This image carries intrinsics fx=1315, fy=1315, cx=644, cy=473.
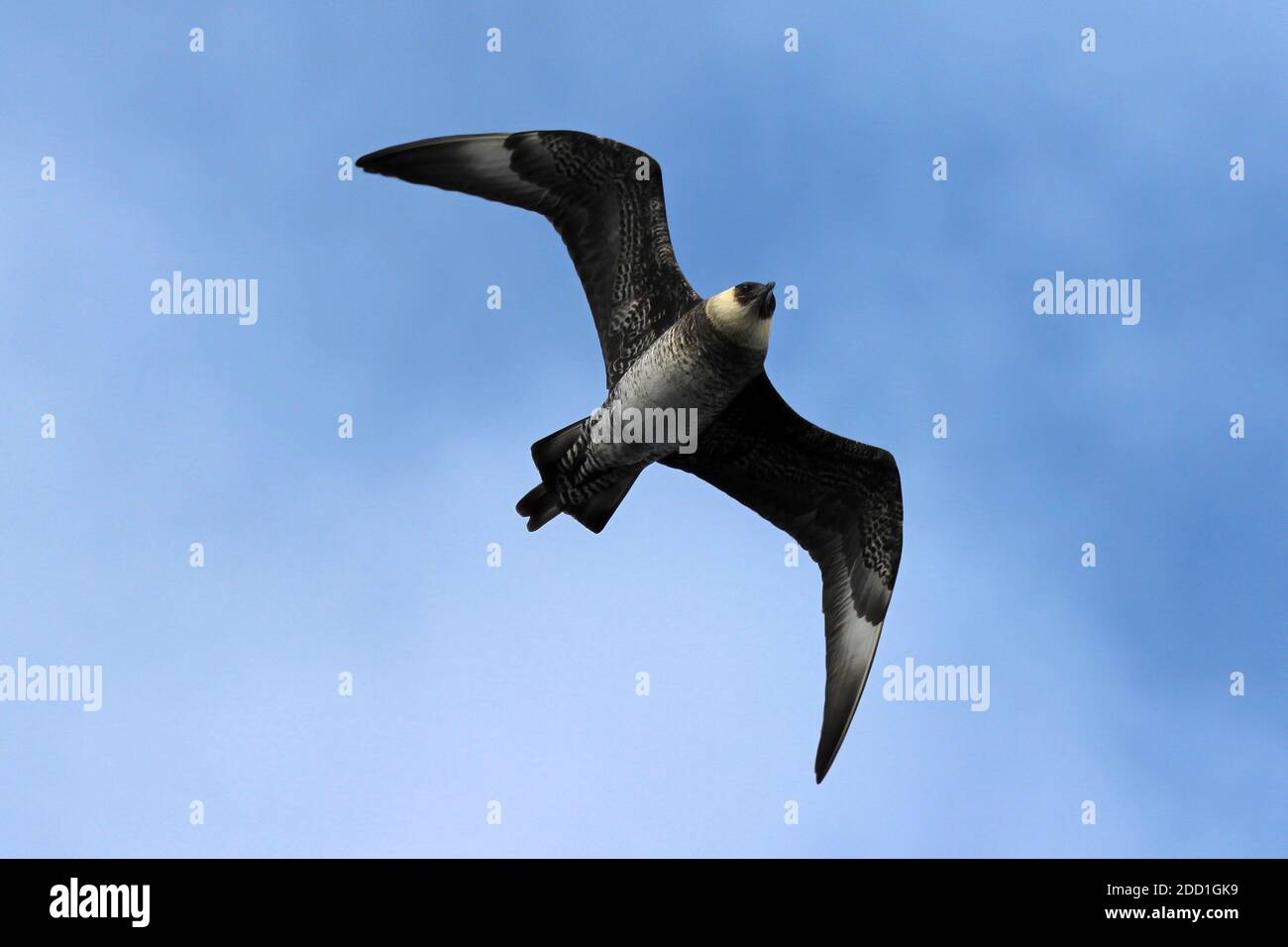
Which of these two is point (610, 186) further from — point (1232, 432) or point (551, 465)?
point (1232, 432)

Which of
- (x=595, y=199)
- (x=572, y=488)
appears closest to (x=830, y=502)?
(x=572, y=488)

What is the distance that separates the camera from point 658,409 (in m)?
11.4

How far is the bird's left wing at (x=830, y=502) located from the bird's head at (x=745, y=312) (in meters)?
1.26

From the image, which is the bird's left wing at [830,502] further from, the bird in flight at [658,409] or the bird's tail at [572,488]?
the bird's tail at [572,488]

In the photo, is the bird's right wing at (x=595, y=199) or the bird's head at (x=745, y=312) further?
the bird's right wing at (x=595, y=199)

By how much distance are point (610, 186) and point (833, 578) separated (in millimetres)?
4308

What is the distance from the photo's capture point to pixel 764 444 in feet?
40.8

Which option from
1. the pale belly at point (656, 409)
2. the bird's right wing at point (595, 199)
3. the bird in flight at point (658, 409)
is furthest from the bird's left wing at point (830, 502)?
the bird's right wing at point (595, 199)

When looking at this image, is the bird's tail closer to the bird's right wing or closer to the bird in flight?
the bird in flight

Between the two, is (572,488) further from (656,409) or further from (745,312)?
(745,312)

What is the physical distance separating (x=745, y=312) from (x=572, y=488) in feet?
8.12

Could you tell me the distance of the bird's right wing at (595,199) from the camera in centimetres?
1180

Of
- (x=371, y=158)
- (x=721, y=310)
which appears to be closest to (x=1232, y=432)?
(x=721, y=310)

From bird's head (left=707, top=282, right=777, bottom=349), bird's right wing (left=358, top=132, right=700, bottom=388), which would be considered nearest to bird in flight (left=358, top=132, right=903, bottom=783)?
bird's right wing (left=358, top=132, right=700, bottom=388)
